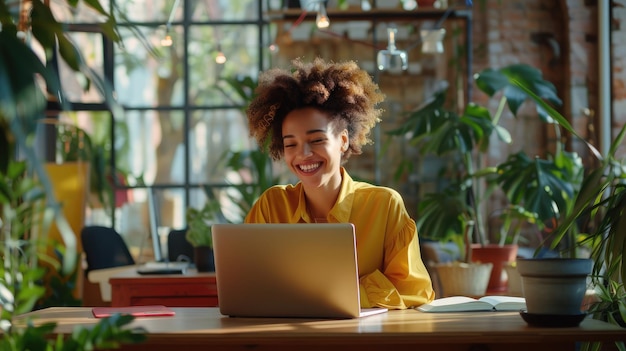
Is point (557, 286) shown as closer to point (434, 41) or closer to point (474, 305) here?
point (474, 305)

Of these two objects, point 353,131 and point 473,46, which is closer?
point 353,131

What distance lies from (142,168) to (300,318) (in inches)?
209

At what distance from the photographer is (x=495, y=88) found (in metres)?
5.58

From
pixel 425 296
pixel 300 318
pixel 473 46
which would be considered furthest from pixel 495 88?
pixel 300 318

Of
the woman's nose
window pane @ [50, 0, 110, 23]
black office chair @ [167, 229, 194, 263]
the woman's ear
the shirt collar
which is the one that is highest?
window pane @ [50, 0, 110, 23]

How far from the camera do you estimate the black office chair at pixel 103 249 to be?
547 cm

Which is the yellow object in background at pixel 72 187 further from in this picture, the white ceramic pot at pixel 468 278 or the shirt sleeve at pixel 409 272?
the shirt sleeve at pixel 409 272

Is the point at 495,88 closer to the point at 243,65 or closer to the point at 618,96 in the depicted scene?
the point at 618,96

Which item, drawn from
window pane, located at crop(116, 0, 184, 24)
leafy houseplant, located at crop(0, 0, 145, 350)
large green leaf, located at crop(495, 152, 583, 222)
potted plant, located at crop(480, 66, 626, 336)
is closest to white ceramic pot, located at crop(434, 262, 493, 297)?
large green leaf, located at crop(495, 152, 583, 222)

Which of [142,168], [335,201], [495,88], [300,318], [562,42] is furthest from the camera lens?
[142,168]

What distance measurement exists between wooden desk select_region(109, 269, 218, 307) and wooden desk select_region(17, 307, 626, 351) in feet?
6.20

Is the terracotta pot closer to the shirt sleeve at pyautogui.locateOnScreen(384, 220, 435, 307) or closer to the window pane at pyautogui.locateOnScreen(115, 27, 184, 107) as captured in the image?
the shirt sleeve at pyautogui.locateOnScreen(384, 220, 435, 307)

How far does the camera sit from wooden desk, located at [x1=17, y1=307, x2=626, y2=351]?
2.04m

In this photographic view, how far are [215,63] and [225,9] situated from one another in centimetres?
45
